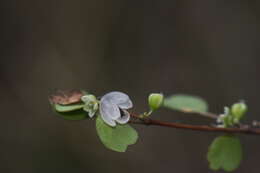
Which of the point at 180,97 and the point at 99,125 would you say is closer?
the point at 99,125

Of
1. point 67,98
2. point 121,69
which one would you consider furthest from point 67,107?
point 121,69

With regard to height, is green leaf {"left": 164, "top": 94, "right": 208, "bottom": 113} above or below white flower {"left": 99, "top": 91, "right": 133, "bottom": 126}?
below

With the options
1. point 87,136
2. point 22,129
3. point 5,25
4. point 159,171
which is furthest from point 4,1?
point 159,171

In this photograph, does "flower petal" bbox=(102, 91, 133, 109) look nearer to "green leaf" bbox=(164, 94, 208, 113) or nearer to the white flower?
the white flower

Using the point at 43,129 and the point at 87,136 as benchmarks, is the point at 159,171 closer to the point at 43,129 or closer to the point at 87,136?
the point at 87,136

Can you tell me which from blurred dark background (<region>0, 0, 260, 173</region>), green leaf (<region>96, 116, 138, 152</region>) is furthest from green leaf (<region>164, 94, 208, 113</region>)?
blurred dark background (<region>0, 0, 260, 173</region>)

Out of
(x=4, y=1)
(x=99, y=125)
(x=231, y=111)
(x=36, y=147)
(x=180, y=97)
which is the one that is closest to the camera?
(x=99, y=125)

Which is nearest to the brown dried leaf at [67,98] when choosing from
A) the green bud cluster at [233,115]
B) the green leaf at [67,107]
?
the green leaf at [67,107]

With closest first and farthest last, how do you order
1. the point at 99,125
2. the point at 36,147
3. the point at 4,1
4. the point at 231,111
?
the point at 99,125
the point at 231,111
the point at 36,147
the point at 4,1
